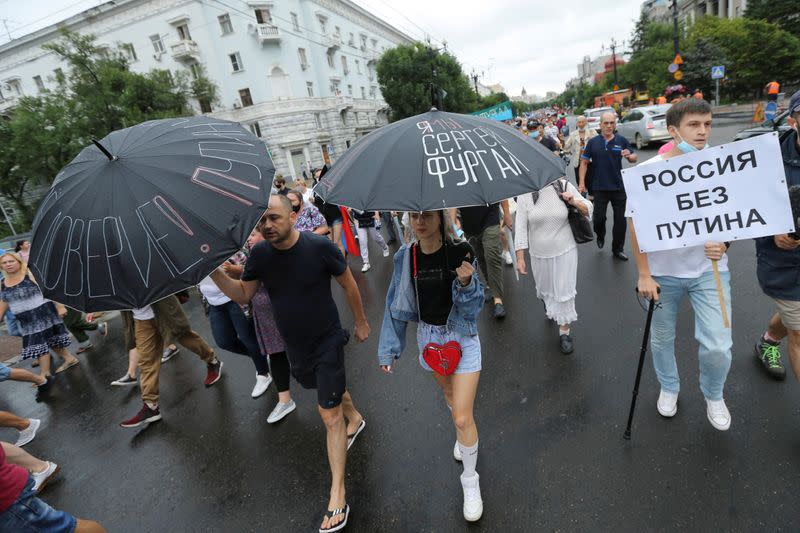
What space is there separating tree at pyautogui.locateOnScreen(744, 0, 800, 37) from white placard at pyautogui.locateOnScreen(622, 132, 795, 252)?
39331 millimetres

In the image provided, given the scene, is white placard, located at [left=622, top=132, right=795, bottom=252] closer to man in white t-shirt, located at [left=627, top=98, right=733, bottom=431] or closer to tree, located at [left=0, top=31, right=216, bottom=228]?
man in white t-shirt, located at [left=627, top=98, right=733, bottom=431]

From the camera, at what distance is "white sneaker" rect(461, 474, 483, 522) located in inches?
92.1

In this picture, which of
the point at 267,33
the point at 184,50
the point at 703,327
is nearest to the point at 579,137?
the point at 703,327

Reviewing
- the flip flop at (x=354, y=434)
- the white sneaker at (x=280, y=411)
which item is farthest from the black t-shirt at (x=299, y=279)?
the white sneaker at (x=280, y=411)

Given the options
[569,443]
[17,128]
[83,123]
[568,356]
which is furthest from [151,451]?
[17,128]

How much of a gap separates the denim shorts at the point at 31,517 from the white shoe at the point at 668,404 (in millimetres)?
3676

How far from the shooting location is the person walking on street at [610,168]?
18.3 ft

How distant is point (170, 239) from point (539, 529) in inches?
96.3

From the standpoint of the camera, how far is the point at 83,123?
23922 millimetres

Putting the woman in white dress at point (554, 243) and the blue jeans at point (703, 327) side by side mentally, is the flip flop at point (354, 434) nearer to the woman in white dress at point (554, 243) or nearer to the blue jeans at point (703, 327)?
the woman in white dress at point (554, 243)

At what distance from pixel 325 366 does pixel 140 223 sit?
1451mm

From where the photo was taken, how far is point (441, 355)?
230 cm

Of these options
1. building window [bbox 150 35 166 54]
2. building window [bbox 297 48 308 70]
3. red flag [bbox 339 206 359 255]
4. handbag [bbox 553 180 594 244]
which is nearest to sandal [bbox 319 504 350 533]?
handbag [bbox 553 180 594 244]

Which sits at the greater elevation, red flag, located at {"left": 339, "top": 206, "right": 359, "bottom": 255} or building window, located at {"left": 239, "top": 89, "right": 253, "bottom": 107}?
building window, located at {"left": 239, "top": 89, "right": 253, "bottom": 107}
